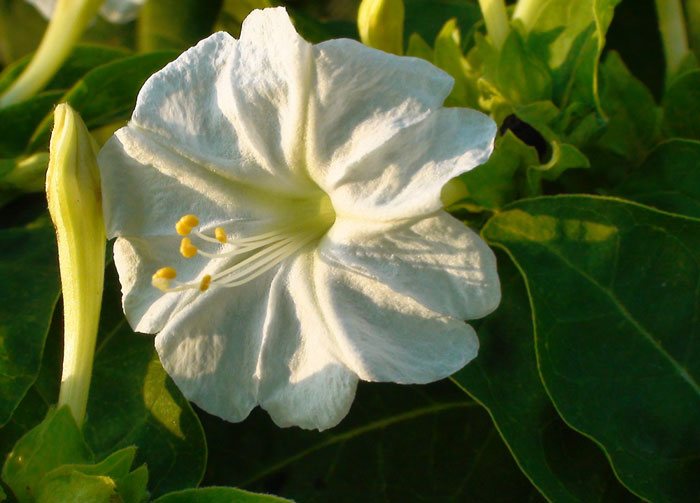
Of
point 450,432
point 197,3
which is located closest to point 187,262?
point 450,432

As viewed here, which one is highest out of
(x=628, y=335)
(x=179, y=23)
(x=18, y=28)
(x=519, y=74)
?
(x=519, y=74)

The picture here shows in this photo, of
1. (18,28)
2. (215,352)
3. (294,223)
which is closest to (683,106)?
(294,223)

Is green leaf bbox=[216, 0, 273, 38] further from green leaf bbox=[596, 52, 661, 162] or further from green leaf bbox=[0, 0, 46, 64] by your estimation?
green leaf bbox=[596, 52, 661, 162]

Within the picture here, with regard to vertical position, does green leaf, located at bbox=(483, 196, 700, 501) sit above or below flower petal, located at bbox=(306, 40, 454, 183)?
below

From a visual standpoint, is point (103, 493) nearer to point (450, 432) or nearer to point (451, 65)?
point (450, 432)

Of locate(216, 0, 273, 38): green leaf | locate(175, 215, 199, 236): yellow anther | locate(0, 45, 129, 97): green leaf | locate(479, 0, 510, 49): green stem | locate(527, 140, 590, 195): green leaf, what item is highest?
locate(479, 0, 510, 49): green stem

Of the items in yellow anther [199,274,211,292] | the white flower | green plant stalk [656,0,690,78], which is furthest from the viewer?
the white flower

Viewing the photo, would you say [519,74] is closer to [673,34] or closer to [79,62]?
[673,34]

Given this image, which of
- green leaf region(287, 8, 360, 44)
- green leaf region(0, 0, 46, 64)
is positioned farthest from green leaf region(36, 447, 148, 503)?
green leaf region(0, 0, 46, 64)
